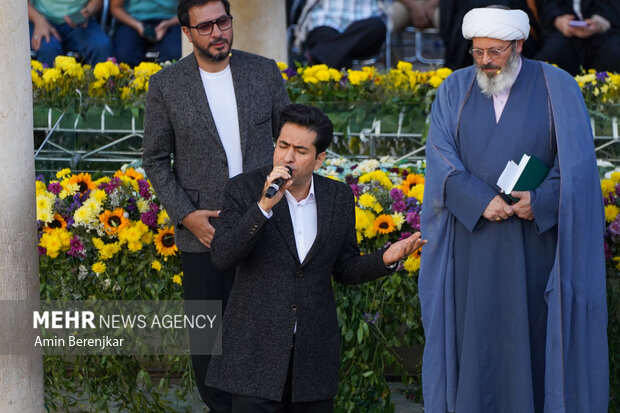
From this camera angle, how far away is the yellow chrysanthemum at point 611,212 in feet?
17.1

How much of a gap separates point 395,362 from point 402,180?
3.16ft

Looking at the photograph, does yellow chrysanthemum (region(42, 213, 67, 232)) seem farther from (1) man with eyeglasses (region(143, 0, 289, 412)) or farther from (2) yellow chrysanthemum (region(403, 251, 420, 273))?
(2) yellow chrysanthemum (region(403, 251, 420, 273))

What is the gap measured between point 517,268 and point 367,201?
100 centimetres

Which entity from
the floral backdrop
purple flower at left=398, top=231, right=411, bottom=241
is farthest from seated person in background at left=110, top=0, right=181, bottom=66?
purple flower at left=398, top=231, right=411, bottom=241

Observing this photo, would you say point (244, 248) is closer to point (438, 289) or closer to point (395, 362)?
point (438, 289)

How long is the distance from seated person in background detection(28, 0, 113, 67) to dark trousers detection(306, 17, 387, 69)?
179 centimetres

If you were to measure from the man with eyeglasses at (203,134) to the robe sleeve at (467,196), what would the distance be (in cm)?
79

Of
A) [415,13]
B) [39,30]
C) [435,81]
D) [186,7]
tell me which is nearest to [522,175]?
[186,7]

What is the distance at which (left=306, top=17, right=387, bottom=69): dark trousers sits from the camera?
9891mm

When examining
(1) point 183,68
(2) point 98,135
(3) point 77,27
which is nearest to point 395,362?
(1) point 183,68

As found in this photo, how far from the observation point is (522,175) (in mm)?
4387

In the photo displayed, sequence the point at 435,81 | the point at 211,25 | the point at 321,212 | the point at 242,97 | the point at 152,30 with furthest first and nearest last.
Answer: the point at 152,30 → the point at 435,81 → the point at 242,97 → the point at 211,25 → the point at 321,212

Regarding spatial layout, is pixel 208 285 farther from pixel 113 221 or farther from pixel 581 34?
pixel 581 34

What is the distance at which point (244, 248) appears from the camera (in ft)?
12.0
